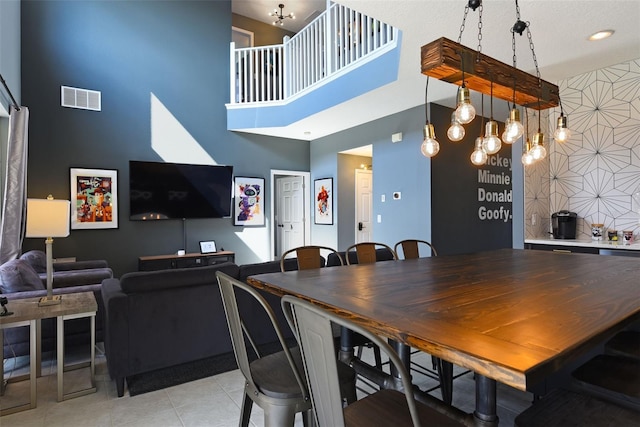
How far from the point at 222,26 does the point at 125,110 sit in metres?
2.34

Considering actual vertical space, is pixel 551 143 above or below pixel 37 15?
below

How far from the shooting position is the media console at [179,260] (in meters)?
5.32

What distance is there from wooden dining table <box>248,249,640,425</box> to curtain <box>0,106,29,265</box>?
3.44 m

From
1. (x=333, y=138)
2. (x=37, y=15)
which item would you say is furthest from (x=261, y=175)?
(x=37, y=15)

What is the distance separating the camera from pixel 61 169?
4977 mm

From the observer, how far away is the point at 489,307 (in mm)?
1239

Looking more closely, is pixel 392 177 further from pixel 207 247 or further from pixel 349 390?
pixel 349 390

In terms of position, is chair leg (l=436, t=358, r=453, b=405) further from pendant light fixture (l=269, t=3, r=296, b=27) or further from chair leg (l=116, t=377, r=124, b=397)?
pendant light fixture (l=269, t=3, r=296, b=27)

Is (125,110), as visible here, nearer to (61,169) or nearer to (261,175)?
(61,169)

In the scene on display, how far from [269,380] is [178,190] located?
4989 mm

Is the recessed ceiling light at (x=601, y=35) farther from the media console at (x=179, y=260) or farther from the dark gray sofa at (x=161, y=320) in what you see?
the media console at (x=179, y=260)

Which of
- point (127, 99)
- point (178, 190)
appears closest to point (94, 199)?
point (178, 190)

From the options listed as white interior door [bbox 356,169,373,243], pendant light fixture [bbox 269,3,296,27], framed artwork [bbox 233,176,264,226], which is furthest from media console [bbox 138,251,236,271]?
pendant light fixture [bbox 269,3,296,27]

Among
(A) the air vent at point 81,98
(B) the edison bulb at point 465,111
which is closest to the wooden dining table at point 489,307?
(B) the edison bulb at point 465,111
